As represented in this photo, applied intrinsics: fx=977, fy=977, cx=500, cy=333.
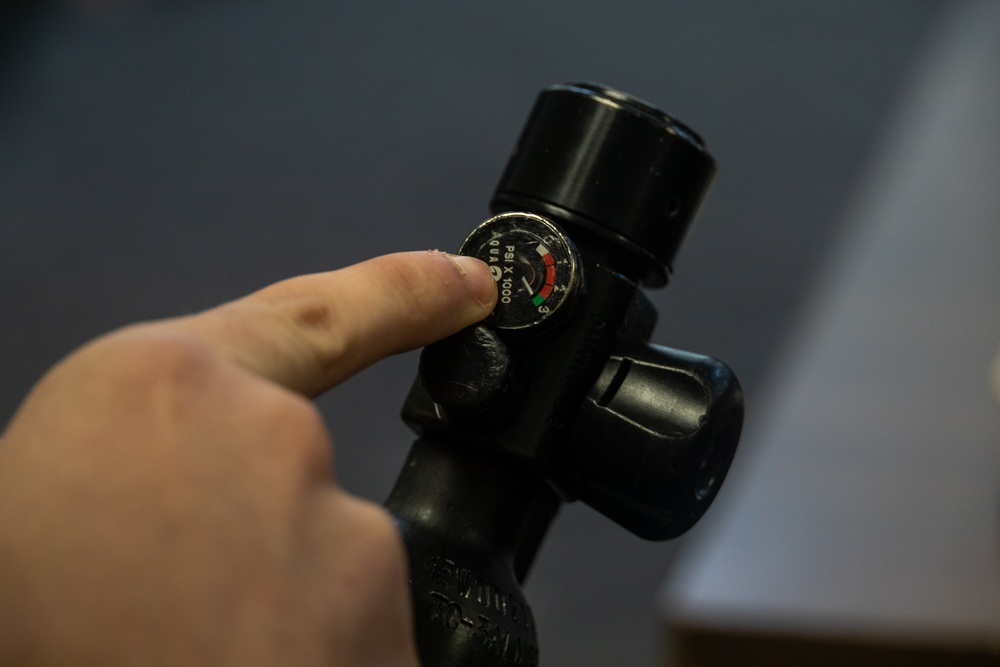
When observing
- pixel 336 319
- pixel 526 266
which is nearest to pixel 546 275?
pixel 526 266

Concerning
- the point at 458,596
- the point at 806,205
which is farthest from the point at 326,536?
the point at 806,205

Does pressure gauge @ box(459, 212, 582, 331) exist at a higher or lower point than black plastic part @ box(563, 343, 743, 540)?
higher

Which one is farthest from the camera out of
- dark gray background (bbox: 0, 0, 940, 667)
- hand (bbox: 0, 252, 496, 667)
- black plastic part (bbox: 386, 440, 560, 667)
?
dark gray background (bbox: 0, 0, 940, 667)

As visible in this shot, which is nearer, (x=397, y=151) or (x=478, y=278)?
(x=478, y=278)

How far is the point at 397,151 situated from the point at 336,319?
1.09 metres

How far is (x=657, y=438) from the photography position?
1.43ft

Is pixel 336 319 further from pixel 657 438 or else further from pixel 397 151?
pixel 397 151

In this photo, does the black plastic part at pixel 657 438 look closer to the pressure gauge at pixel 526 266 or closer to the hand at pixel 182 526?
the pressure gauge at pixel 526 266

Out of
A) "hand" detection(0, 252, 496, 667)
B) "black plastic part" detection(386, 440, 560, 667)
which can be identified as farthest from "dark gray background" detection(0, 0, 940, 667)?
"hand" detection(0, 252, 496, 667)

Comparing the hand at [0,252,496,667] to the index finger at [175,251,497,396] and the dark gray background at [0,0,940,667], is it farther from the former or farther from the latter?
the dark gray background at [0,0,940,667]

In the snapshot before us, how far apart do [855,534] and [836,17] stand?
76 centimetres

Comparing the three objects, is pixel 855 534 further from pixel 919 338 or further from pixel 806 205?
pixel 806 205

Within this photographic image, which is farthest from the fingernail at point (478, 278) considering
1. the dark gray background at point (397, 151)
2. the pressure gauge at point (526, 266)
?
the dark gray background at point (397, 151)

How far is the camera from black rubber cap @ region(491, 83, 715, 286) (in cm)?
46
